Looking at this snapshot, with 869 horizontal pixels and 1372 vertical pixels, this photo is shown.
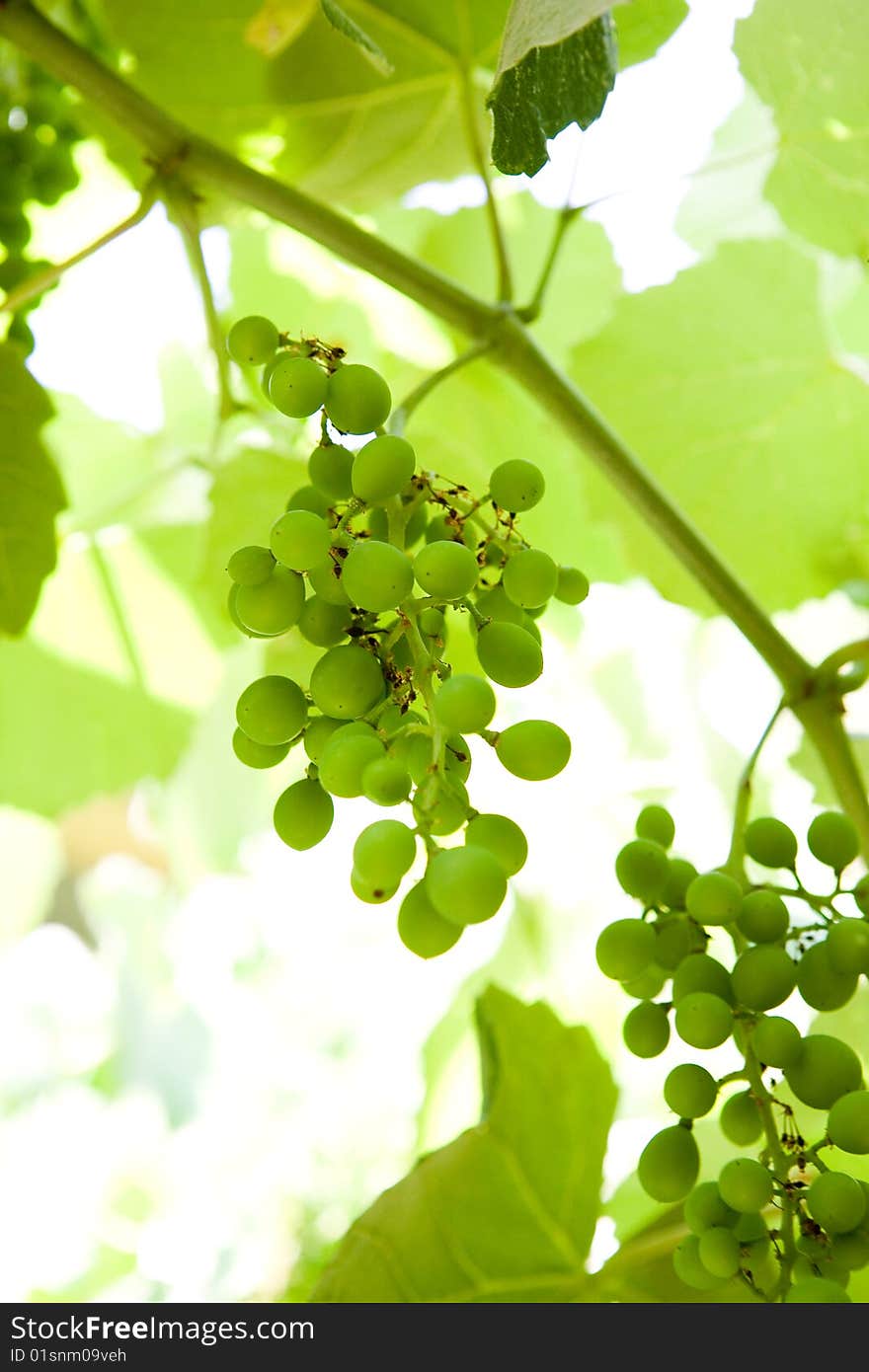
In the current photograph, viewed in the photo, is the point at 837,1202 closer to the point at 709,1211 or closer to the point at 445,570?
the point at 709,1211

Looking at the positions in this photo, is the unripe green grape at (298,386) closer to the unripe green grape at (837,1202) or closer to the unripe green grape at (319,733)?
the unripe green grape at (319,733)

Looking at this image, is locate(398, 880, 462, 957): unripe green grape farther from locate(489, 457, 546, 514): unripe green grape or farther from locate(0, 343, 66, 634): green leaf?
locate(0, 343, 66, 634): green leaf

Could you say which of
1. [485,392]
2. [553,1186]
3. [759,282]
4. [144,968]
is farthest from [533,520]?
[144,968]

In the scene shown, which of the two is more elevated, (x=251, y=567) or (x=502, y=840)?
(x=251, y=567)

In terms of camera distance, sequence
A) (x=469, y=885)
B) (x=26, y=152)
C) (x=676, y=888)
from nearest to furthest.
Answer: (x=469, y=885), (x=676, y=888), (x=26, y=152)

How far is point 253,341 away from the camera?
1.65 ft

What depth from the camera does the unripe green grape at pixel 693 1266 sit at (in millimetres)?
528

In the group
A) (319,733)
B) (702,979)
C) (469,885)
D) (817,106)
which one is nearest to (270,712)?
(319,733)

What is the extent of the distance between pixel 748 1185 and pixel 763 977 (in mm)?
87

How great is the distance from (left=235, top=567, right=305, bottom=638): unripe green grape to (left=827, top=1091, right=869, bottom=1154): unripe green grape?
30 cm

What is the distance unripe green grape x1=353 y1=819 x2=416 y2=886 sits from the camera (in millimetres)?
391

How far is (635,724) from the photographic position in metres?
1.15

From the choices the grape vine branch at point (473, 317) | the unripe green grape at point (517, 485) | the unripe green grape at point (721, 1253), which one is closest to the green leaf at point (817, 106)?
the grape vine branch at point (473, 317)

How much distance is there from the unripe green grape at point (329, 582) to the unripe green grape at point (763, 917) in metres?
0.23
